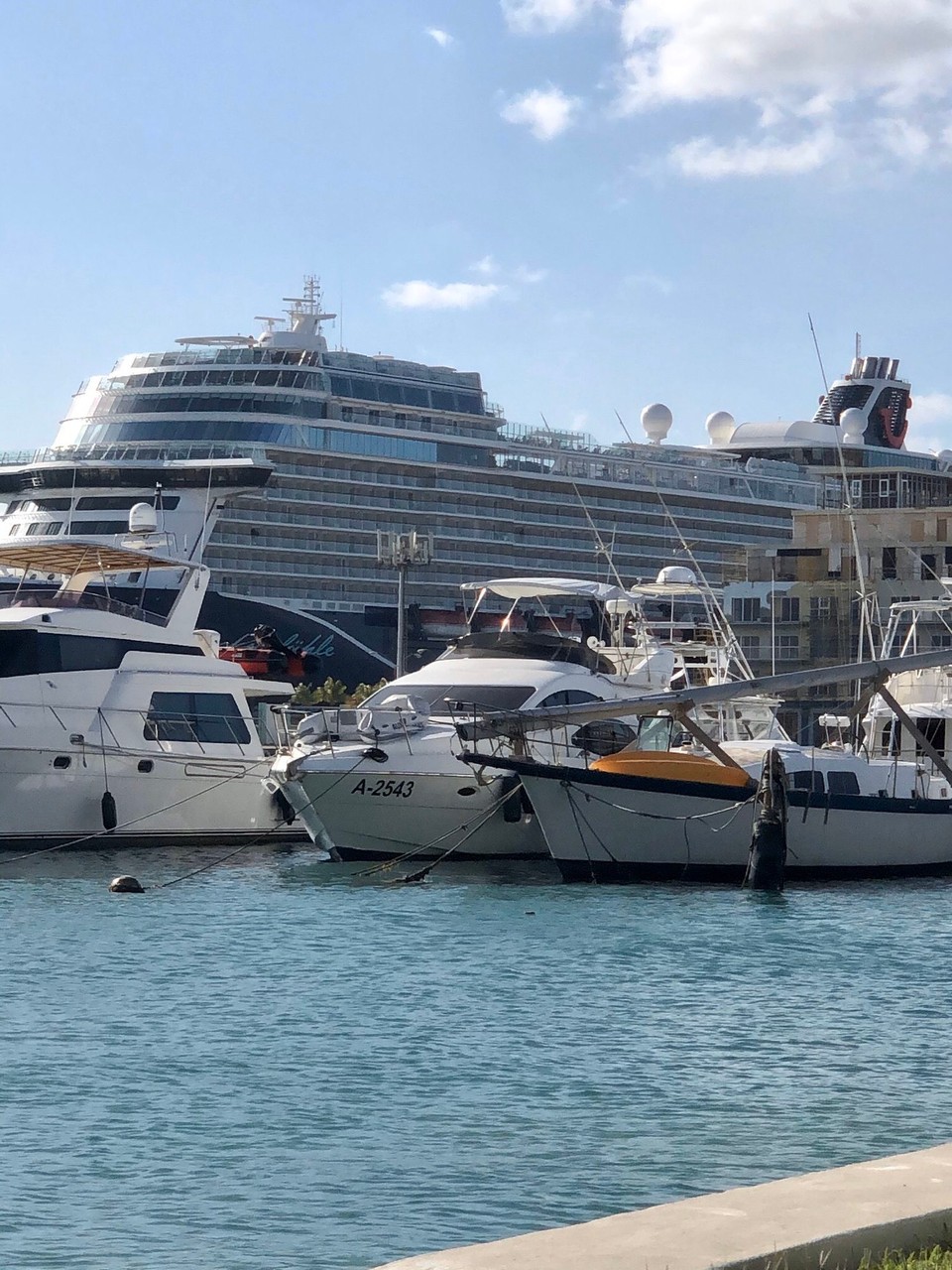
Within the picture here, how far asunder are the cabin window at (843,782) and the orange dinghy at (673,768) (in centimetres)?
225

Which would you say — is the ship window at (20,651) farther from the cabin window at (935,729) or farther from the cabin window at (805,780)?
the cabin window at (935,729)

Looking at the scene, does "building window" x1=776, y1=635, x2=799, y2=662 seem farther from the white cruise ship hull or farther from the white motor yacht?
the white cruise ship hull

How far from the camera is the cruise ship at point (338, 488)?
241 feet

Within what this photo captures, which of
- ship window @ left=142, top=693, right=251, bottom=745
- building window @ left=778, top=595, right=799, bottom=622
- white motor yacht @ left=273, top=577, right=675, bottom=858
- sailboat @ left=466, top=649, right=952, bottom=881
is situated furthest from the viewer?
building window @ left=778, top=595, right=799, bottom=622

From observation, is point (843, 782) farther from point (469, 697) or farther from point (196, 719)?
point (196, 719)

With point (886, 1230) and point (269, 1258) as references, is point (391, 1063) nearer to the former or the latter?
point (269, 1258)

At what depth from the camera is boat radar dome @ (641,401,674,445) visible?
93500 millimetres

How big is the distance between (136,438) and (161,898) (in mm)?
51143

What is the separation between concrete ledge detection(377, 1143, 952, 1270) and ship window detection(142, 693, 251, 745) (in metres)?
26.3

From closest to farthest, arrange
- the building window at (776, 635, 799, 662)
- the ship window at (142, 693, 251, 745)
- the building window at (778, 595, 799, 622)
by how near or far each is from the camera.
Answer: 1. the ship window at (142, 693, 251, 745)
2. the building window at (776, 635, 799, 662)
3. the building window at (778, 595, 799, 622)

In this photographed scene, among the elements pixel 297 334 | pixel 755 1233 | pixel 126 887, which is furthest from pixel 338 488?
pixel 755 1233

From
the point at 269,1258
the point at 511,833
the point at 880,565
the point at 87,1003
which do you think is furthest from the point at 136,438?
the point at 269,1258

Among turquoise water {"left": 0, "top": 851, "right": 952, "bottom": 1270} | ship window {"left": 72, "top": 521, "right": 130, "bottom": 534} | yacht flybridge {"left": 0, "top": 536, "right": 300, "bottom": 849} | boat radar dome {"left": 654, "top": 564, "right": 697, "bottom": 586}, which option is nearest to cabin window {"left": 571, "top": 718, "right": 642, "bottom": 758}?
turquoise water {"left": 0, "top": 851, "right": 952, "bottom": 1270}

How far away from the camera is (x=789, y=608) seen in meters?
68.6
